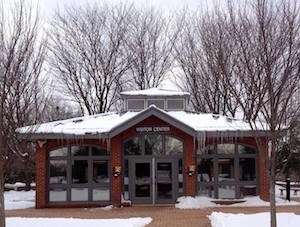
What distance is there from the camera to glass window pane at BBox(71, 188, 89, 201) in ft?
78.6

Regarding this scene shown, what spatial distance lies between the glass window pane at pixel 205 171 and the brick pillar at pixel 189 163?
0.41 metres

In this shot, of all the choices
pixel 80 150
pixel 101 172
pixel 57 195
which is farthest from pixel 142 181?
pixel 57 195

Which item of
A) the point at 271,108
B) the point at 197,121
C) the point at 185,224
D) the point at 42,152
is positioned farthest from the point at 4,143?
the point at 197,121

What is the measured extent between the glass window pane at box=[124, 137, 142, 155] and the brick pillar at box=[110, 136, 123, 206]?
35 cm

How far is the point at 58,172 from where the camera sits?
24062 mm

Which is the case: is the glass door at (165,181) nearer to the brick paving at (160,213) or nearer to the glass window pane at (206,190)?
the brick paving at (160,213)

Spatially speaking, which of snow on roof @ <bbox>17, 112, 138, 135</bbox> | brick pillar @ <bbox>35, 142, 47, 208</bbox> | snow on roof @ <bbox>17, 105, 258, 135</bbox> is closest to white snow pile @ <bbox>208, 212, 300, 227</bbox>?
snow on roof @ <bbox>17, 105, 258, 135</bbox>

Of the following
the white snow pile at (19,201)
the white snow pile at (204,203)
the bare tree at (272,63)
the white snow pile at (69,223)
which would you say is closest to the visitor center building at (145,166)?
the white snow pile at (204,203)

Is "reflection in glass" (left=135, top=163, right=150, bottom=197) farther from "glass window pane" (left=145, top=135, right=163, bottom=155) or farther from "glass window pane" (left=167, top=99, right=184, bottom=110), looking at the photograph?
"glass window pane" (left=167, top=99, right=184, bottom=110)

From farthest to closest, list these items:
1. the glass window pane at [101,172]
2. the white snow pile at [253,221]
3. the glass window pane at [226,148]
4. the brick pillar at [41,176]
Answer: the glass window pane at [226,148] → the glass window pane at [101,172] → the brick pillar at [41,176] → the white snow pile at [253,221]

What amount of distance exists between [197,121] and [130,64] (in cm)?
1374

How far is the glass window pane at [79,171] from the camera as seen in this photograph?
78.8 ft

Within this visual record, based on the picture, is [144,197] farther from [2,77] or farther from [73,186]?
[2,77]

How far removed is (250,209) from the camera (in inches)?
837
